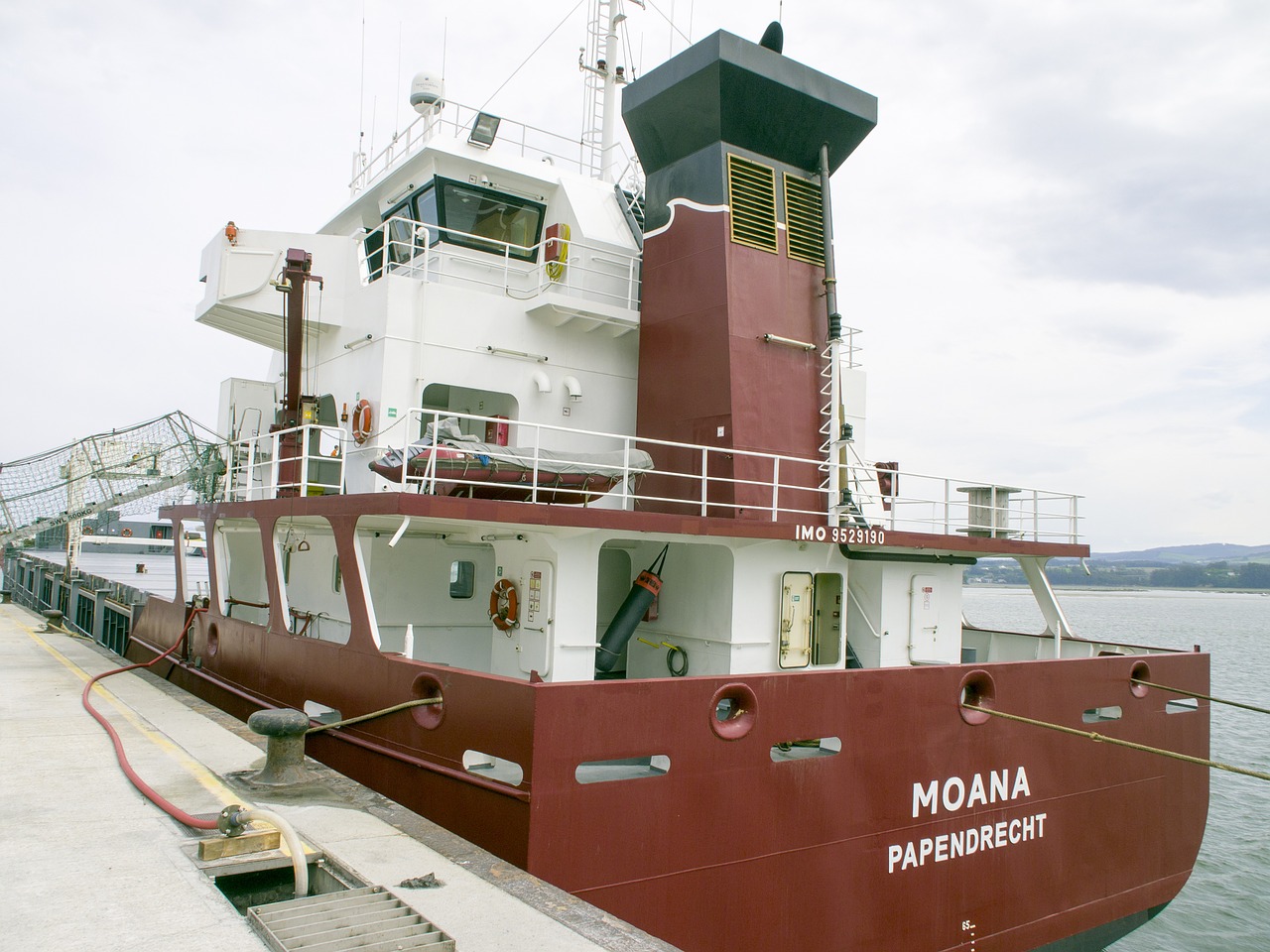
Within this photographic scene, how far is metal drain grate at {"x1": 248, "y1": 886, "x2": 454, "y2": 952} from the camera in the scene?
14.8 ft

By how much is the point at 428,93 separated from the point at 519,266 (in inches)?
117

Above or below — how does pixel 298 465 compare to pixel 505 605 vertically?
above

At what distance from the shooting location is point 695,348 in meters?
10.9

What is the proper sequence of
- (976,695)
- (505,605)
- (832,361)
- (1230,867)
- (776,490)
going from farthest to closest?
(1230,867) < (832,361) < (776,490) < (976,695) < (505,605)

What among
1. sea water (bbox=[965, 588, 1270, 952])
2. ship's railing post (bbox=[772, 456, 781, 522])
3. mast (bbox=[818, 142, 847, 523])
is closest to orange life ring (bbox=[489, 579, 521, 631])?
ship's railing post (bbox=[772, 456, 781, 522])

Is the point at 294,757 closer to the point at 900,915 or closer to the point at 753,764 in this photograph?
the point at 753,764

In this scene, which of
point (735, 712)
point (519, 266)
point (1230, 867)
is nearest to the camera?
point (735, 712)

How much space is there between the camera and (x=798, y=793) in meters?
7.67

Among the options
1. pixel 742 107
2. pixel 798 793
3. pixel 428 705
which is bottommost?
pixel 798 793

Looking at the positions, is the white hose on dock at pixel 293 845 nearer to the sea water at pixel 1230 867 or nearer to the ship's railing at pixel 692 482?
the ship's railing at pixel 692 482

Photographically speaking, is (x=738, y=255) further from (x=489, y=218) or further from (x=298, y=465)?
(x=298, y=465)

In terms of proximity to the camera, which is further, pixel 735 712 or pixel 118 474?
pixel 118 474

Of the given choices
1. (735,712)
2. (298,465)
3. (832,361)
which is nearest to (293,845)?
(735,712)

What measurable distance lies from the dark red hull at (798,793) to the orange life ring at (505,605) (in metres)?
1.20
